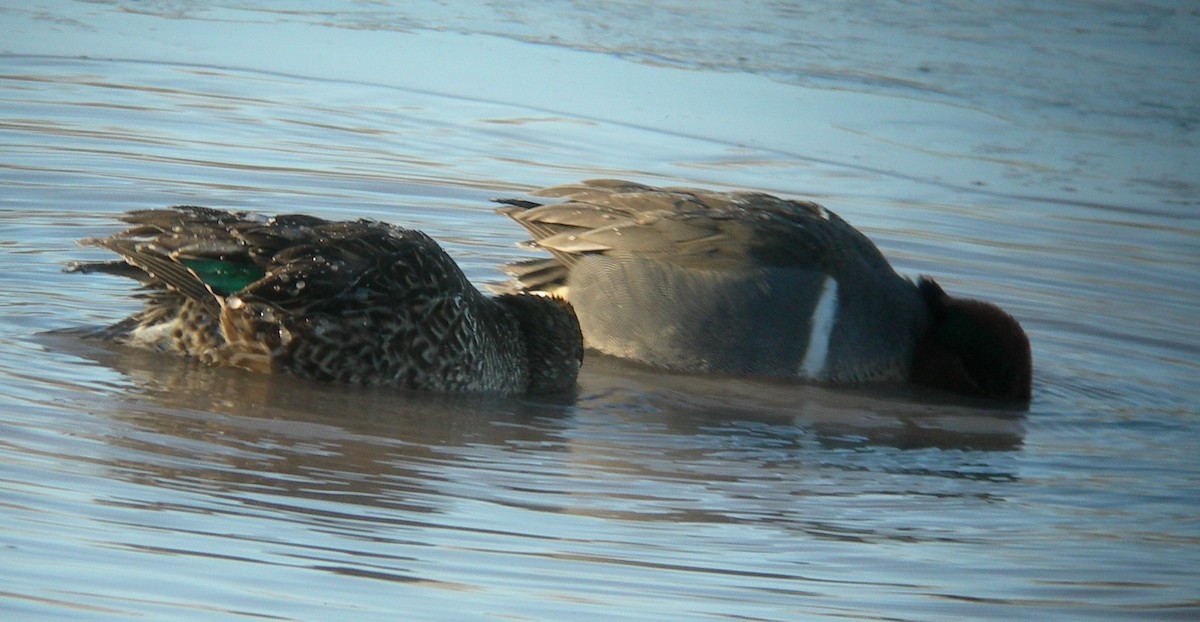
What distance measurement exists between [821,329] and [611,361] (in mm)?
898

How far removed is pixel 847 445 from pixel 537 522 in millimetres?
1781

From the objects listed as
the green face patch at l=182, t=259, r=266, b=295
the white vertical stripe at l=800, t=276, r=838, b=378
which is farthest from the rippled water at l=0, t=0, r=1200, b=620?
the green face patch at l=182, t=259, r=266, b=295

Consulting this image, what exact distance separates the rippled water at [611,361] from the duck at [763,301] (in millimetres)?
182

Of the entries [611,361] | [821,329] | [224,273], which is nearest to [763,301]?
[821,329]

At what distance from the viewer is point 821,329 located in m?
7.18

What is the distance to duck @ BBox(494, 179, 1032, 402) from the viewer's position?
23.4 ft

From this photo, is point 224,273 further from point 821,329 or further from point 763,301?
A: point 821,329

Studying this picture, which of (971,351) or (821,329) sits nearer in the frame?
(821,329)

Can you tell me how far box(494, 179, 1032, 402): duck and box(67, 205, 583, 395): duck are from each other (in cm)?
98

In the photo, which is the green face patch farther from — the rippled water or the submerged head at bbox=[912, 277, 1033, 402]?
the submerged head at bbox=[912, 277, 1033, 402]

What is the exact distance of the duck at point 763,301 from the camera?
23.4 ft

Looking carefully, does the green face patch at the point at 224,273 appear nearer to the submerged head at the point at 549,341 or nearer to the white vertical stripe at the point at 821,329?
the submerged head at the point at 549,341

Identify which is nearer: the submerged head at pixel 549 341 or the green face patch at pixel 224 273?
the green face patch at pixel 224 273

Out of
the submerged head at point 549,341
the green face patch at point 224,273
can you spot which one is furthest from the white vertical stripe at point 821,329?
the green face patch at point 224,273
